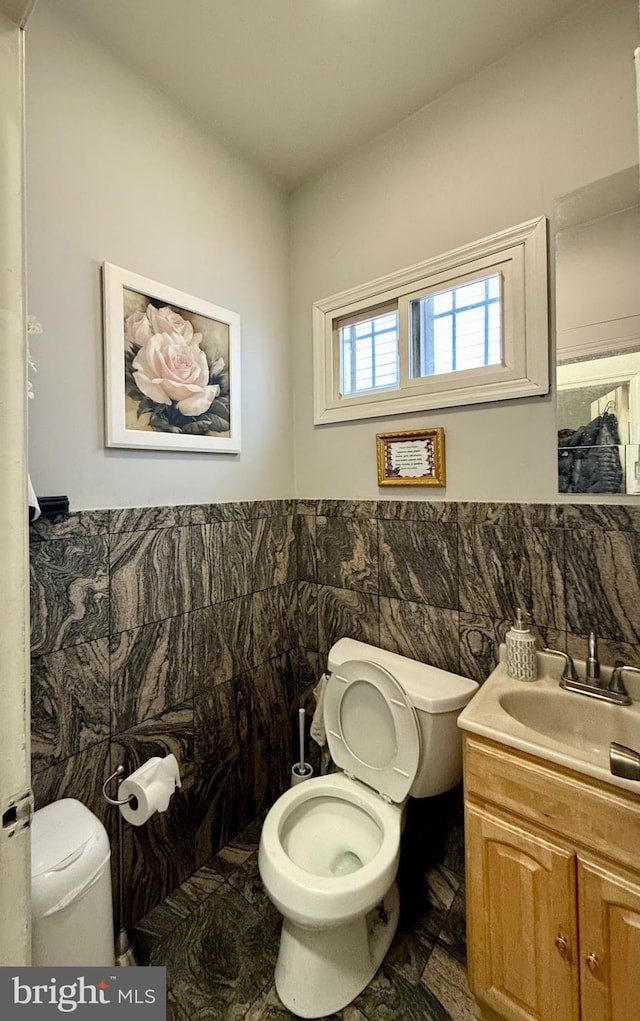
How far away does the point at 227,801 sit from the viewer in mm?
1692

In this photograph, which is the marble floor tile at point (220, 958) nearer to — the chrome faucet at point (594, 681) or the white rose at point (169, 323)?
the chrome faucet at point (594, 681)

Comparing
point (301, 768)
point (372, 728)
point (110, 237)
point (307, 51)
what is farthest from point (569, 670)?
point (307, 51)

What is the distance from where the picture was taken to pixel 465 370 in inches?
59.5

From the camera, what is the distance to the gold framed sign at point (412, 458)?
157cm

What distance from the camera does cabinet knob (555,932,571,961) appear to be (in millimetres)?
975

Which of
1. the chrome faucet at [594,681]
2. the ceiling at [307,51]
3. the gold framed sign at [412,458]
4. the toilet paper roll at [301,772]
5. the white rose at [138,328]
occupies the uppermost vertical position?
the ceiling at [307,51]

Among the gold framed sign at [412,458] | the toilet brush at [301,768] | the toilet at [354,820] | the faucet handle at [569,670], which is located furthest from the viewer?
the toilet brush at [301,768]

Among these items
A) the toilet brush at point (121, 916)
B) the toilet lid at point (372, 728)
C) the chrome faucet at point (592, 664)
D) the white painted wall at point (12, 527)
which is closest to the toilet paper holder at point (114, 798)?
the toilet brush at point (121, 916)

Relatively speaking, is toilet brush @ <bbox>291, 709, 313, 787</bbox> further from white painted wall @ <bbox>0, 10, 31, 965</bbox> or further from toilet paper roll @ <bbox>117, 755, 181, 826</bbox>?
white painted wall @ <bbox>0, 10, 31, 965</bbox>

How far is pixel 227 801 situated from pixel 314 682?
1.89ft

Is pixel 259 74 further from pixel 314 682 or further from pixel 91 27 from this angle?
pixel 314 682

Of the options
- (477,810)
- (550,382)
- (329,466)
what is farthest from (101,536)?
(550,382)

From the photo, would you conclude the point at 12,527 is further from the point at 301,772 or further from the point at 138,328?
the point at 301,772

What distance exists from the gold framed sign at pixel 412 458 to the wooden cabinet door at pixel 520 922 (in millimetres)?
1045
